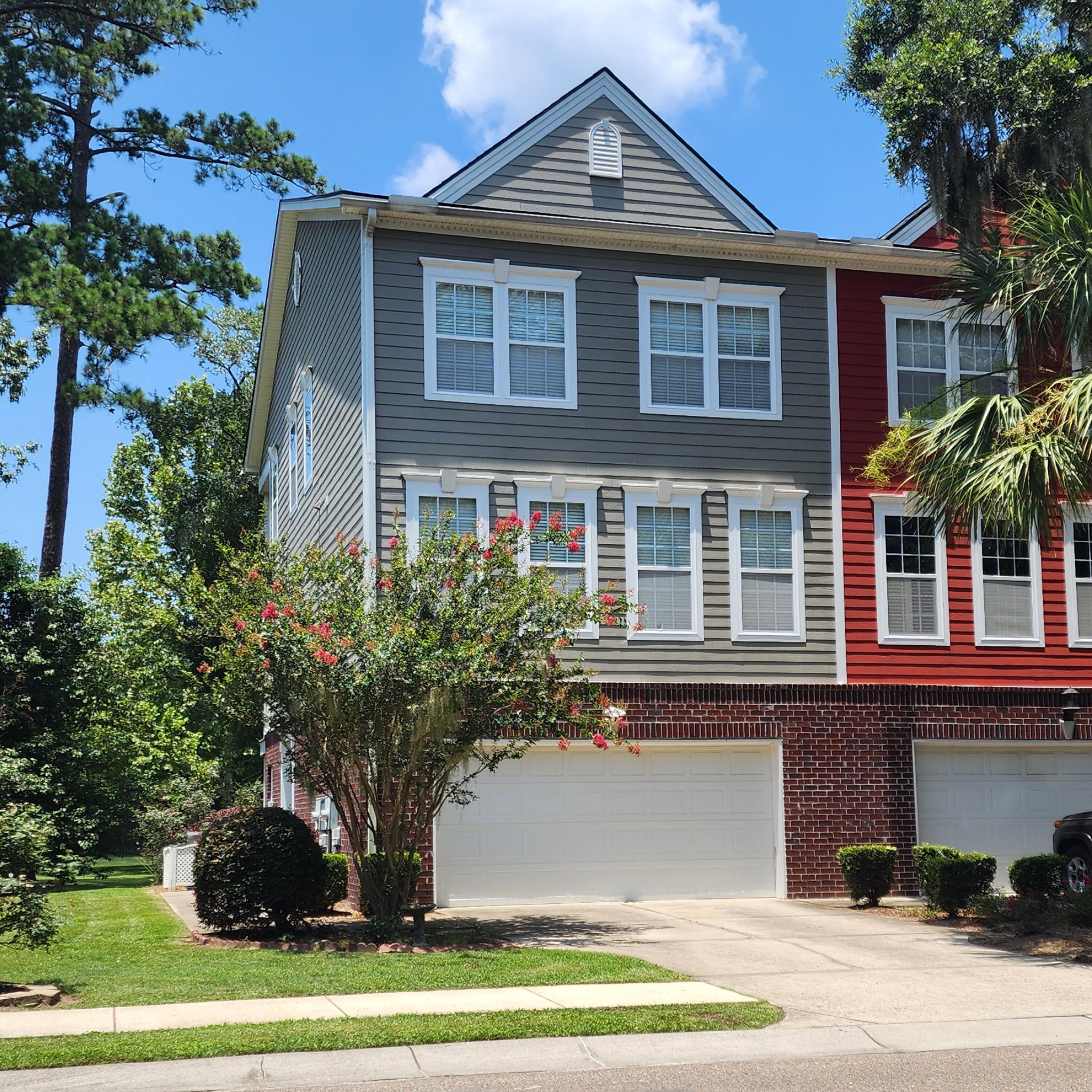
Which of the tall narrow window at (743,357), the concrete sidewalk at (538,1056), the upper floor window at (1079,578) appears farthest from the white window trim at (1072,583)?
the concrete sidewalk at (538,1056)

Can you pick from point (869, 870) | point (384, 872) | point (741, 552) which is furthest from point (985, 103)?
point (384, 872)

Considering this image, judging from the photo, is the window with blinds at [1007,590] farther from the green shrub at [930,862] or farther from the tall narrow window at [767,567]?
the green shrub at [930,862]

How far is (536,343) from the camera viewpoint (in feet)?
64.4

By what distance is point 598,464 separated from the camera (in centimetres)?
1970

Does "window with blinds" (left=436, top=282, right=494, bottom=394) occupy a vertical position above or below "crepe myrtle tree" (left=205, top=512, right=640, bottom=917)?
above

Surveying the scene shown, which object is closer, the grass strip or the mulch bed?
the grass strip

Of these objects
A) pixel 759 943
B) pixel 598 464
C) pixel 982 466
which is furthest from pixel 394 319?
pixel 759 943

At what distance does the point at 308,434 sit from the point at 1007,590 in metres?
11.4

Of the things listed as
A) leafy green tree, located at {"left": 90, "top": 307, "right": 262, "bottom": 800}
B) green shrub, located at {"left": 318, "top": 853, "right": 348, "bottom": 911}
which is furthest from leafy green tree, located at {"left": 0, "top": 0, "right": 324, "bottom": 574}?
green shrub, located at {"left": 318, "top": 853, "right": 348, "bottom": 911}

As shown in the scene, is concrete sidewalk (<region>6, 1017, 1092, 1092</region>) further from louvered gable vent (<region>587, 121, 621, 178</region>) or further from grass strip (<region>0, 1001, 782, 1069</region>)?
louvered gable vent (<region>587, 121, 621, 178</region>)

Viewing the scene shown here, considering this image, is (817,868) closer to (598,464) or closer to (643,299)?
(598,464)

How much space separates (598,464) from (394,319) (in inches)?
136

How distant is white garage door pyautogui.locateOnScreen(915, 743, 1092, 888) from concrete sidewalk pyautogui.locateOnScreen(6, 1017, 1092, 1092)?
33.2 ft

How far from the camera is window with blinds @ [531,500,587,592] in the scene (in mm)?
19219
